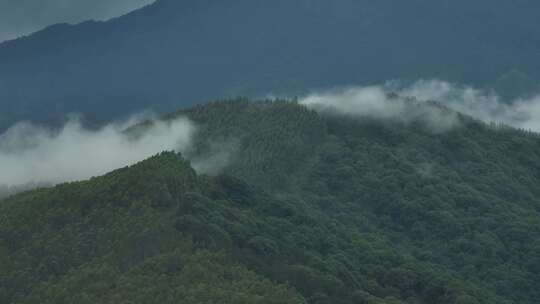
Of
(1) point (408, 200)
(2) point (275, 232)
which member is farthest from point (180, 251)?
(1) point (408, 200)

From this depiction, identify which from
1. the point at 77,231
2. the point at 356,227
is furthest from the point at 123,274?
the point at 356,227

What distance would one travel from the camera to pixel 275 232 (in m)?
135

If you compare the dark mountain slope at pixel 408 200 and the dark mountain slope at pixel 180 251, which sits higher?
the dark mountain slope at pixel 408 200

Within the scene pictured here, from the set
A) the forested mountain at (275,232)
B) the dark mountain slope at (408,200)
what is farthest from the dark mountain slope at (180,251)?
the dark mountain slope at (408,200)

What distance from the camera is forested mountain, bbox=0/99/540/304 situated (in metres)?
112

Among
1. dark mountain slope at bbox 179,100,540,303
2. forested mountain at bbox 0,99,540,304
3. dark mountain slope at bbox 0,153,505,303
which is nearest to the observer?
dark mountain slope at bbox 0,153,505,303

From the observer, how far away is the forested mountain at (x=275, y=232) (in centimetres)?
11162

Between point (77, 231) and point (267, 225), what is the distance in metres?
23.6

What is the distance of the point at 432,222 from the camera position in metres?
182

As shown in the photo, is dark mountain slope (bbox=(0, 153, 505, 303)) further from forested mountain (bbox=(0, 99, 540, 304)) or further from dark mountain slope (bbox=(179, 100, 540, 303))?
dark mountain slope (bbox=(179, 100, 540, 303))

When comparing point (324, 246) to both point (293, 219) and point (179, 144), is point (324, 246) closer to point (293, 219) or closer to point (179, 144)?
point (293, 219)

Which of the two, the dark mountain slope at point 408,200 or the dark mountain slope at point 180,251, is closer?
the dark mountain slope at point 180,251

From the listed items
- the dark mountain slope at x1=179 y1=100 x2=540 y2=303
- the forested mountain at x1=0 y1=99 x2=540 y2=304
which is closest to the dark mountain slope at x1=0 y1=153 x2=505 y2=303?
the forested mountain at x1=0 y1=99 x2=540 y2=304

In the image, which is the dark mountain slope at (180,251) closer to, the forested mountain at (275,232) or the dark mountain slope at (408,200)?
the forested mountain at (275,232)
